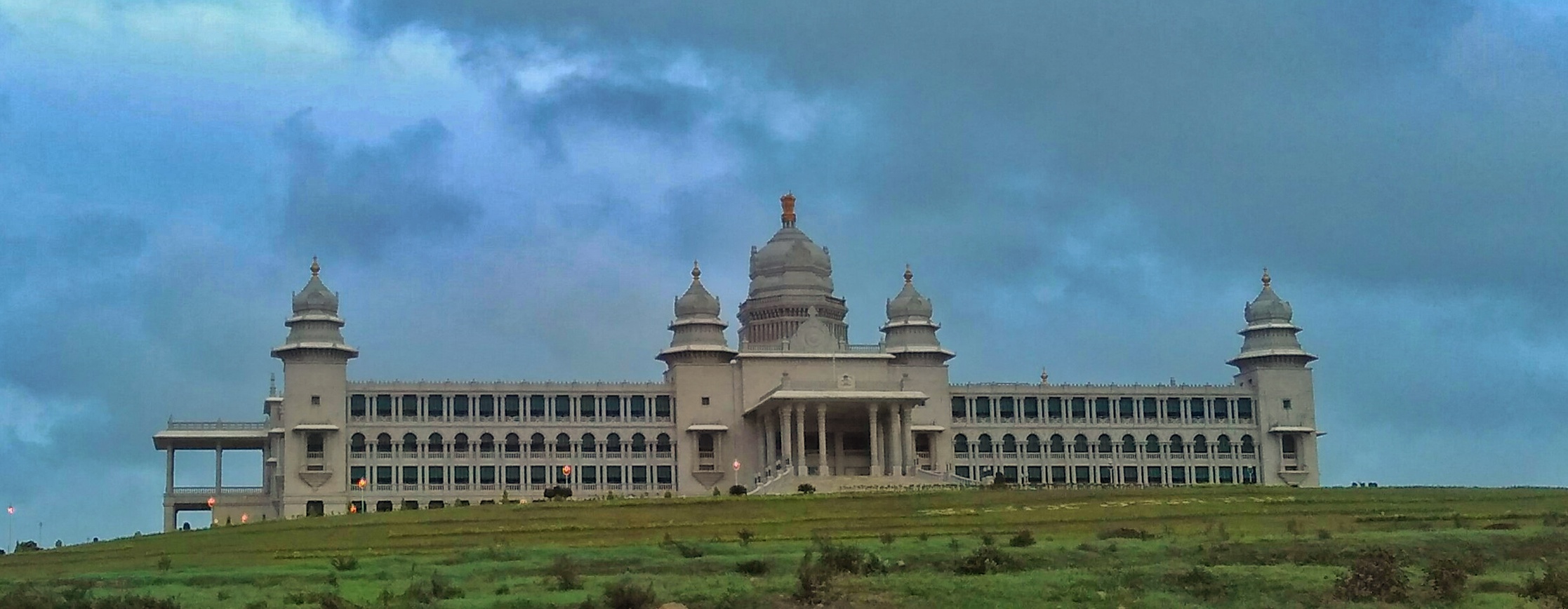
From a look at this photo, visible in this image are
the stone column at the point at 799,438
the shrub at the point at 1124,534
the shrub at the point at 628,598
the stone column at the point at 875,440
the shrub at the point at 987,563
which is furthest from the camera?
the stone column at the point at 875,440

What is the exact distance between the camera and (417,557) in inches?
2403

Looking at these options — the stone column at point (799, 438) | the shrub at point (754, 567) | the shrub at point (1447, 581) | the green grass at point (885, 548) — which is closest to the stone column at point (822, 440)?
the stone column at point (799, 438)

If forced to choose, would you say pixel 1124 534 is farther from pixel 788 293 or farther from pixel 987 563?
pixel 788 293

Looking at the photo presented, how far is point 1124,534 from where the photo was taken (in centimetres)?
6334

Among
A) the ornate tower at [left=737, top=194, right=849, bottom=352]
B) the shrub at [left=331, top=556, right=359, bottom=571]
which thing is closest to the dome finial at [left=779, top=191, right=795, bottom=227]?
the ornate tower at [left=737, top=194, right=849, bottom=352]

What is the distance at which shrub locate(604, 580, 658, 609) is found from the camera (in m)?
42.2

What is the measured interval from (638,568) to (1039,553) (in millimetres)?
10355

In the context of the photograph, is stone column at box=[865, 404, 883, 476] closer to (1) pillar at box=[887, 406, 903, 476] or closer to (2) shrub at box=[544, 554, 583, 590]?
(1) pillar at box=[887, 406, 903, 476]

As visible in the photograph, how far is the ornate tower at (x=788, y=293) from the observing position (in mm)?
124938

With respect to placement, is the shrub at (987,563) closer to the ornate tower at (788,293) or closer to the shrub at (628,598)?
the shrub at (628,598)

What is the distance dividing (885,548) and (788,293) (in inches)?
2729

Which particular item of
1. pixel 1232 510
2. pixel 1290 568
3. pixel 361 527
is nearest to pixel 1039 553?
pixel 1290 568

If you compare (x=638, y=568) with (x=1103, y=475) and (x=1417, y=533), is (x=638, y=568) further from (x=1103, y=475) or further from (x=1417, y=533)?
(x=1103, y=475)

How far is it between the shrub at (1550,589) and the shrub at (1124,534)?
1712 centimetres
